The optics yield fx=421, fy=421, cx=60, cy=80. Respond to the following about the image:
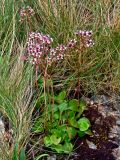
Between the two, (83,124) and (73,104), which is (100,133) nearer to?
(83,124)

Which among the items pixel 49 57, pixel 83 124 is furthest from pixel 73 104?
pixel 49 57

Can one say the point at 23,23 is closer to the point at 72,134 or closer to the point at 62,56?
the point at 62,56

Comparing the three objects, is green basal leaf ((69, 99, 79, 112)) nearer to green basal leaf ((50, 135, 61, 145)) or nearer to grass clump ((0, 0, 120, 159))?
grass clump ((0, 0, 120, 159))

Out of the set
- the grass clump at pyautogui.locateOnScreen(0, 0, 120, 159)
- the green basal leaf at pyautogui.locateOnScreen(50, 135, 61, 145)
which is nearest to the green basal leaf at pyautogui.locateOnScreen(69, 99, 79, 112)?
the grass clump at pyautogui.locateOnScreen(0, 0, 120, 159)

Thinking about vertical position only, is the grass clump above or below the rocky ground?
above

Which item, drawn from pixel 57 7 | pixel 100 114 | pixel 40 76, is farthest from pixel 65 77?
pixel 57 7

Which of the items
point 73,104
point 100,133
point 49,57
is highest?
point 49,57

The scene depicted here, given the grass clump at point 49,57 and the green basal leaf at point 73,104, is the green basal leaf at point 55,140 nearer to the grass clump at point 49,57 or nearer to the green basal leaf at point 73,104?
the grass clump at point 49,57

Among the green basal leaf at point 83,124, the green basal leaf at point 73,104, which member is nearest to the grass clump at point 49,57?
the green basal leaf at point 73,104

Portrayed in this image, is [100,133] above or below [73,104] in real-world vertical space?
below
